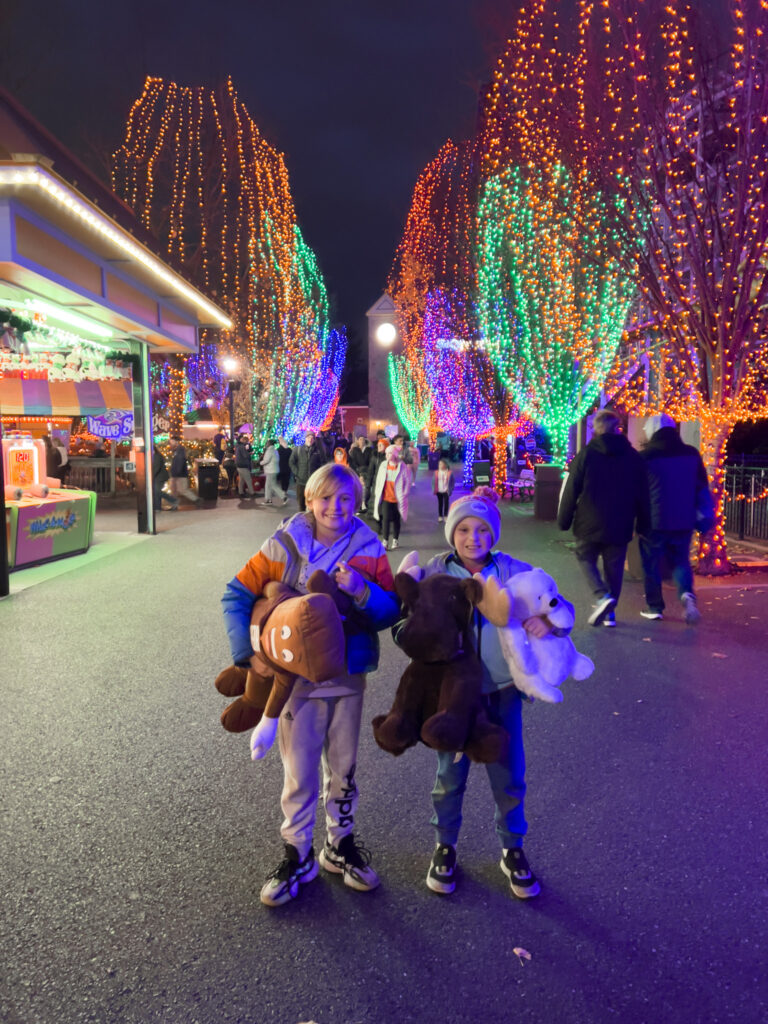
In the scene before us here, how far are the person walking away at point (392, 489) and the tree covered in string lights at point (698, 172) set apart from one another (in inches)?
169

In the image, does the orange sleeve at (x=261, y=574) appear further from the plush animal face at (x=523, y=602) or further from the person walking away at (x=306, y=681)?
the plush animal face at (x=523, y=602)

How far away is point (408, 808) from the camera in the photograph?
3621 millimetres

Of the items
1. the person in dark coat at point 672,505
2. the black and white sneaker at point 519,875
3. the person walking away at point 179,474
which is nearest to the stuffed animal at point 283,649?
the black and white sneaker at point 519,875

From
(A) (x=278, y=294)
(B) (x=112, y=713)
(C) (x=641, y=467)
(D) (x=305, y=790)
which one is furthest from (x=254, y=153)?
(D) (x=305, y=790)

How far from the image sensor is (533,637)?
2693 mm

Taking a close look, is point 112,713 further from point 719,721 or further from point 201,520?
point 201,520

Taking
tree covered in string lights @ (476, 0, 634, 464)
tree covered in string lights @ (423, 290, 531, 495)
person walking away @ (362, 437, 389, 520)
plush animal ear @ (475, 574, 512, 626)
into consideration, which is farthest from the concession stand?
tree covered in string lights @ (423, 290, 531, 495)

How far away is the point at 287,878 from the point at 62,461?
1997cm

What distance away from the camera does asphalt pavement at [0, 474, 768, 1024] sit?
2373mm

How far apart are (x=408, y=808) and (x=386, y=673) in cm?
228

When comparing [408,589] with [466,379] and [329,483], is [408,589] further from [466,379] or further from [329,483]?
[466,379]

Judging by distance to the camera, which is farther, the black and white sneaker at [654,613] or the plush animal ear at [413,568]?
the black and white sneaker at [654,613]

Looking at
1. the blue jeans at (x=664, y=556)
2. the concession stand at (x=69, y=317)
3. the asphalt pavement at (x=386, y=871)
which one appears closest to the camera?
the asphalt pavement at (x=386, y=871)

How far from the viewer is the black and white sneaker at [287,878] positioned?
284 cm
